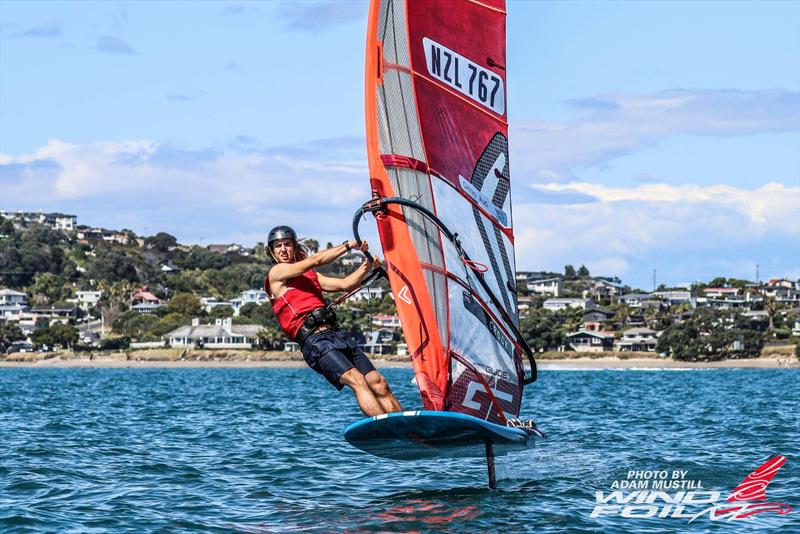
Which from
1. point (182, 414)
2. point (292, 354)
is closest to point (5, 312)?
point (292, 354)

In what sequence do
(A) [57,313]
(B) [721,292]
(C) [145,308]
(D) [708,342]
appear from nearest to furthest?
(D) [708,342] < (C) [145,308] < (A) [57,313] < (B) [721,292]

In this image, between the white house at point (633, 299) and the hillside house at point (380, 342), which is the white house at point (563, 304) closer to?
the white house at point (633, 299)

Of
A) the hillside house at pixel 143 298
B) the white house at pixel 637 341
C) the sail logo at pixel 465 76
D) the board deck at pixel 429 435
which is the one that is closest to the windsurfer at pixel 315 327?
the board deck at pixel 429 435

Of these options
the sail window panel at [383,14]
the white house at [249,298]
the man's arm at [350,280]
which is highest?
the white house at [249,298]

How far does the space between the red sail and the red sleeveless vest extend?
2.61 ft

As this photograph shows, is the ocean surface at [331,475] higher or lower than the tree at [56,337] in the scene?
lower

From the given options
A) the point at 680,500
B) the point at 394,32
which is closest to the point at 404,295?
the point at 394,32

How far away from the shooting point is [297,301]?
39.0 feet

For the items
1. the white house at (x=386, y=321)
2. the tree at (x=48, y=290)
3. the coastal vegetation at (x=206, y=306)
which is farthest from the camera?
the tree at (x=48, y=290)

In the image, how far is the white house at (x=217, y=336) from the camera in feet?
376

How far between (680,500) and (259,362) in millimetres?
98566

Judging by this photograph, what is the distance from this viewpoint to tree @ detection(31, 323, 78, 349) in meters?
117

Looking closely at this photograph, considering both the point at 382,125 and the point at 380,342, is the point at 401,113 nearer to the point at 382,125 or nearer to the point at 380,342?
the point at 382,125

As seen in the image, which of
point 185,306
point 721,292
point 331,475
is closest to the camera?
point 331,475
